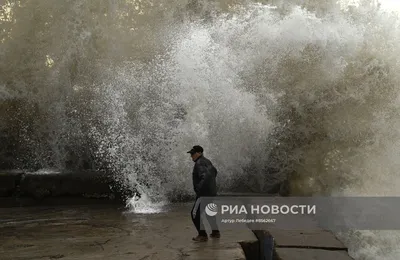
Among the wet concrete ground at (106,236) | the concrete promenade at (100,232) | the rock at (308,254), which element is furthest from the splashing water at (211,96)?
the rock at (308,254)

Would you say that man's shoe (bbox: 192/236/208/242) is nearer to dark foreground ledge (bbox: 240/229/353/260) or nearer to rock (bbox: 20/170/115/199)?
dark foreground ledge (bbox: 240/229/353/260)

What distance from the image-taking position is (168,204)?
690 cm

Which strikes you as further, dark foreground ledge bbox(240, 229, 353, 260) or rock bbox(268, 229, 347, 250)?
rock bbox(268, 229, 347, 250)

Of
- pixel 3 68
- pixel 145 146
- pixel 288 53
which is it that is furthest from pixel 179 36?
pixel 3 68

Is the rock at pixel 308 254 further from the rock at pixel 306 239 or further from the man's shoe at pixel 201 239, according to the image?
the man's shoe at pixel 201 239

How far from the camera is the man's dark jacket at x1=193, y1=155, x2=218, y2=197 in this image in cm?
409

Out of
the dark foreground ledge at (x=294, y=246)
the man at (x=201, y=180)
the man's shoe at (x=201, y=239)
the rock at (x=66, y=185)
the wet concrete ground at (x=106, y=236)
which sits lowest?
the dark foreground ledge at (x=294, y=246)

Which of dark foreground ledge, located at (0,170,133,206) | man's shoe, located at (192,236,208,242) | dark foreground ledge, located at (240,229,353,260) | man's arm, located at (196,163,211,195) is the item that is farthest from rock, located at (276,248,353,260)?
dark foreground ledge, located at (0,170,133,206)

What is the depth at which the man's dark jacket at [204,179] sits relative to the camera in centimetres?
409

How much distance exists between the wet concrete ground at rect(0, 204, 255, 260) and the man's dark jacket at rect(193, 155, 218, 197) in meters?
0.55

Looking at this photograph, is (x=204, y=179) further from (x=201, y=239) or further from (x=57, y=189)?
(x=57, y=189)

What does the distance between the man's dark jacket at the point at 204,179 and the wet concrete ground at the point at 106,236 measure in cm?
55

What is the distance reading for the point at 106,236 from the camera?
188 inches

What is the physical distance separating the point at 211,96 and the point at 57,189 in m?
3.40
